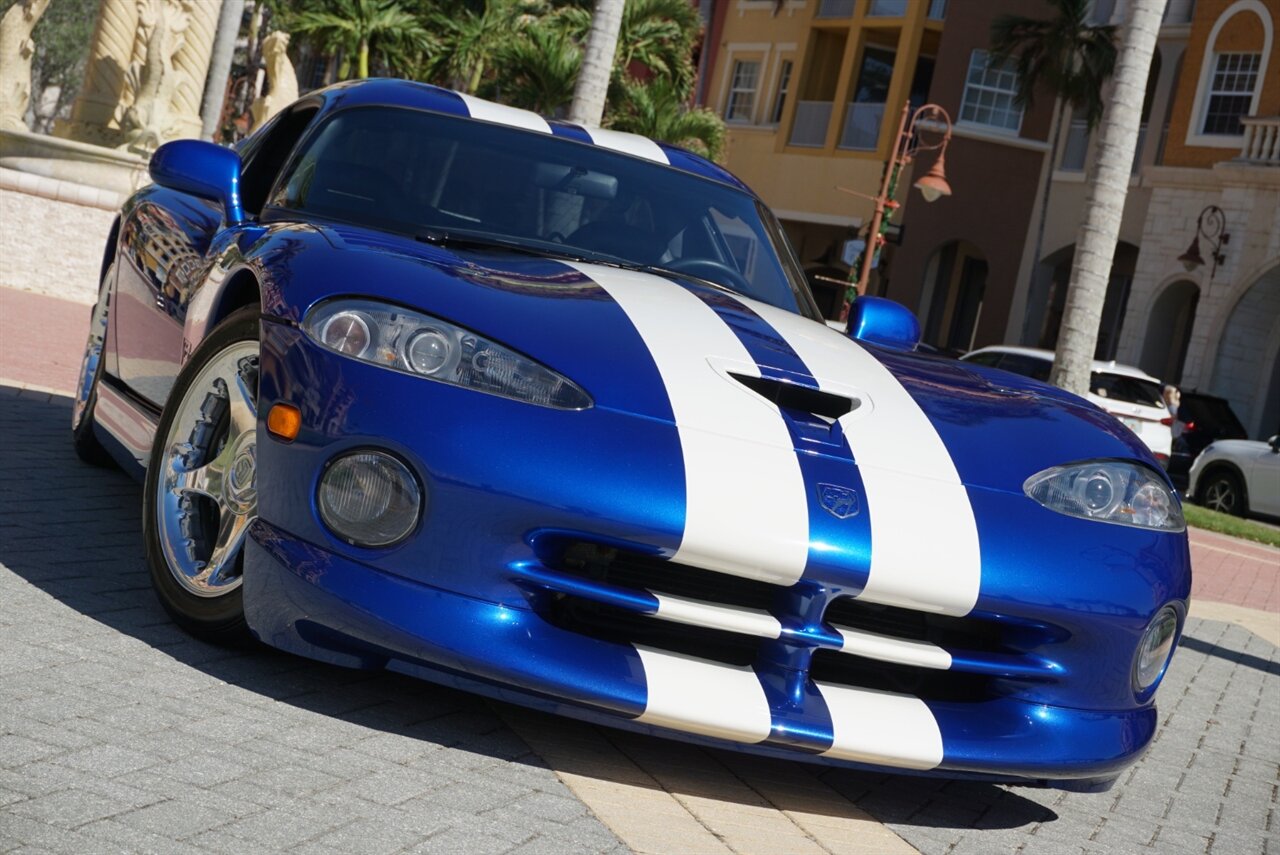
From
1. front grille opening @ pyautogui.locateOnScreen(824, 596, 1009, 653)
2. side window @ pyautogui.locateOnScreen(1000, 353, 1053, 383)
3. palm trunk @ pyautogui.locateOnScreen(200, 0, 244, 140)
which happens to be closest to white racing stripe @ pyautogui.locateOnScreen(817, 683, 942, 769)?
front grille opening @ pyautogui.locateOnScreen(824, 596, 1009, 653)

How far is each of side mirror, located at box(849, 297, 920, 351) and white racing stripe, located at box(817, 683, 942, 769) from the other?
1.71 m

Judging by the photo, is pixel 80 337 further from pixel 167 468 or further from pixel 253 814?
pixel 253 814

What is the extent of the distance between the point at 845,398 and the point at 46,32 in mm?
66149

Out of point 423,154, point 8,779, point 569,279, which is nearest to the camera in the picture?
point 8,779

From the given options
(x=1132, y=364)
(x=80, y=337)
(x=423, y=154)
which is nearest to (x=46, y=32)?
(x=1132, y=364)

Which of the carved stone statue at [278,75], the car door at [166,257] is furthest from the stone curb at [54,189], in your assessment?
the car door at [166,257]

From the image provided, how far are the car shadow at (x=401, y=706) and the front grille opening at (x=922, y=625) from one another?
0.42 meters

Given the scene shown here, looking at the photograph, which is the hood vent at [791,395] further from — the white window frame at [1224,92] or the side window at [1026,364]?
the white window frame at [1224,92]

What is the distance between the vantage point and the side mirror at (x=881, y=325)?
5.09 m

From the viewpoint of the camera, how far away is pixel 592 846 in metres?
3.08

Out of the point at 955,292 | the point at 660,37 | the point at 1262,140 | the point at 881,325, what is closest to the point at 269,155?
the point at 881,325

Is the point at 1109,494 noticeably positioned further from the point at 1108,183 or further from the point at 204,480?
the point at 1108,183

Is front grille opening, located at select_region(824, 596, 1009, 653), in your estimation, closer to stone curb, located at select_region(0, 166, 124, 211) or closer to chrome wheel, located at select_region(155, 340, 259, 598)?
chrome wheel, located at select_region(155, 340, 259, 598)

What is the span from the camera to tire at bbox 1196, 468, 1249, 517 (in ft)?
68.9
